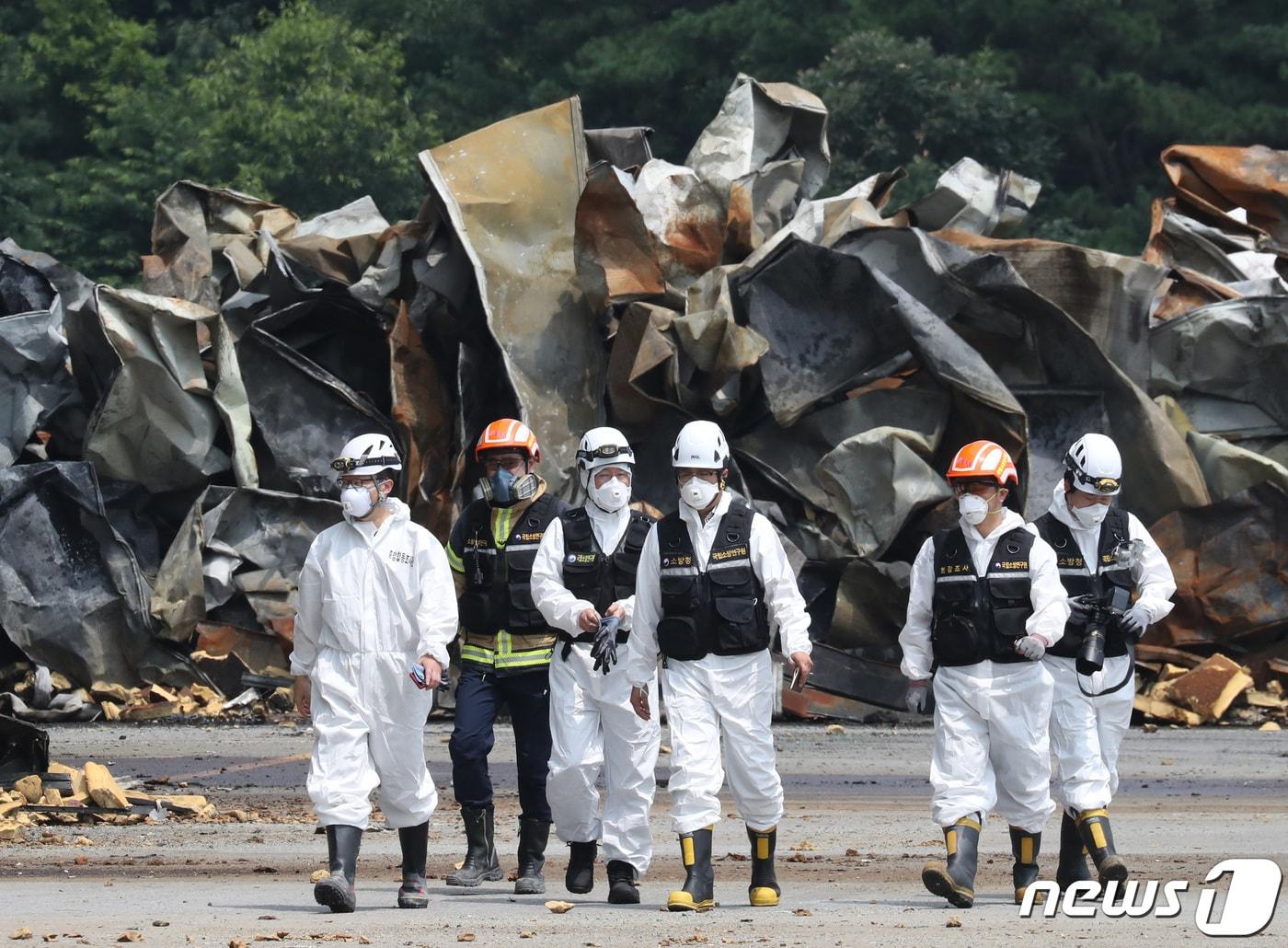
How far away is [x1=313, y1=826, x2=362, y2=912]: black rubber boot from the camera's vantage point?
7.36 m

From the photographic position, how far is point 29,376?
55.6ft

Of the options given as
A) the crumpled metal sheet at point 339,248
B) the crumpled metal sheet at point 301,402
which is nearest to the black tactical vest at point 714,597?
the crumpled metal sheet at point 301,402

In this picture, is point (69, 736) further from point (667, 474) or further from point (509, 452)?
point (509, 452)

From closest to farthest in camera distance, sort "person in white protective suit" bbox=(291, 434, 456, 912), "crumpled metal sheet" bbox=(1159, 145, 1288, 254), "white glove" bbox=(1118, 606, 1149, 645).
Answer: "person in white protective suit" bbox=(291, 434, 456, 912), "white glove" bbox=(1118, 606, 1149, 645), "crumpled metal sheet" bbox=(1159, 145, 1288, 254)

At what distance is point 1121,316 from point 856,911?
9826 millimetres

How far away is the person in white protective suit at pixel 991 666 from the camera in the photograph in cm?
792

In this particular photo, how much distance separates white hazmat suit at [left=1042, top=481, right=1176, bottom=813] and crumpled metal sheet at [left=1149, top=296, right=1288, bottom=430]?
→ 8.59 m

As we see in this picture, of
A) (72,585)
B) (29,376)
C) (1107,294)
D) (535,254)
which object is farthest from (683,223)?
(72,585)

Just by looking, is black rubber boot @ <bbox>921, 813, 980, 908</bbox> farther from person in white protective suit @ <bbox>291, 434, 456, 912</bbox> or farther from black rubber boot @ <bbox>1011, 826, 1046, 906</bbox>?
person in white protective suit @ <bbox>291, 434, 456, 912</bbox>

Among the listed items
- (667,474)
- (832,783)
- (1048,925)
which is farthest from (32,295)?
(1048,925)

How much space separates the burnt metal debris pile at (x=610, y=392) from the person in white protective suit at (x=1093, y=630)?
6.77m

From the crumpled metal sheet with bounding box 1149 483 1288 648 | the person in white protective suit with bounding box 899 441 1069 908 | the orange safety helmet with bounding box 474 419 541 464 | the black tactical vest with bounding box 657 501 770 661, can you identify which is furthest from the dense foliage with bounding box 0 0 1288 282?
the black tactical vest with bounding box 657 501 770 661

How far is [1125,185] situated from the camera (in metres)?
40.4

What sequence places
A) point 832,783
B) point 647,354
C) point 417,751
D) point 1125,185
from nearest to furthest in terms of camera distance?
1. point 417,751
2. point 832,783
3. point 647,354
4. point 1125,185
